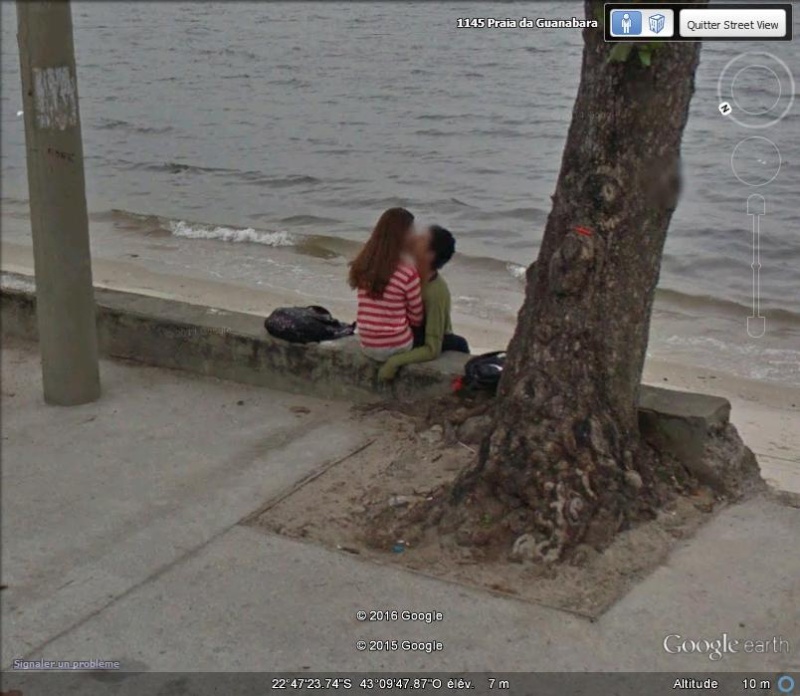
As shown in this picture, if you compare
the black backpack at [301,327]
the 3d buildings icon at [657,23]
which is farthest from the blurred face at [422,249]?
the 3d buildings icon at [657,23]

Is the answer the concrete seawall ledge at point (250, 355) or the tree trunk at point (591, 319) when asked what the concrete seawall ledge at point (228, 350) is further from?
the tree trunk at point (591, 319)

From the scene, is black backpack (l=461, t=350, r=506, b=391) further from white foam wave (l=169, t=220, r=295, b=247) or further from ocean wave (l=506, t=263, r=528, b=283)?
white foam wave (l=169, t=220, r=295, b=247)

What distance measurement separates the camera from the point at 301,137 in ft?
72.3

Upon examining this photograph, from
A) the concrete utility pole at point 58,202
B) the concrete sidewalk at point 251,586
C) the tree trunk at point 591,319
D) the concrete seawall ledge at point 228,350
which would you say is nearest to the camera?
the concrete sidewalk at point 251,586

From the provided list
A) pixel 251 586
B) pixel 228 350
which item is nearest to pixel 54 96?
pixel 228 350

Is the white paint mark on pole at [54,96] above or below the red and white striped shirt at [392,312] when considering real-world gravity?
above

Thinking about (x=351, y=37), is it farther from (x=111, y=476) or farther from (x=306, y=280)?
(x=111, y=476)

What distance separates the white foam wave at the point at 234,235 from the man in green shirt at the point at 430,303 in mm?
9278

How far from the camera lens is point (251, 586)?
4.70 meters

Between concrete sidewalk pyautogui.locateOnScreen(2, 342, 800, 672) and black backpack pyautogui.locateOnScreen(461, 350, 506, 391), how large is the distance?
0.63 metres

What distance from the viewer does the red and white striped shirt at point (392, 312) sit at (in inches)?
251

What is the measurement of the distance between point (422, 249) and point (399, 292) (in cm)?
26

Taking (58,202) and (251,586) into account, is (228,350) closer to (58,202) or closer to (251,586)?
(58,202)

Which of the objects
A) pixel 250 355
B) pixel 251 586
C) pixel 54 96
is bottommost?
pixel 251 586
